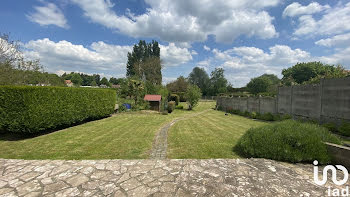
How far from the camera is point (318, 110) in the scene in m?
7.87

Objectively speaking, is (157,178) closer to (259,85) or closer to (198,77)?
(259,85)

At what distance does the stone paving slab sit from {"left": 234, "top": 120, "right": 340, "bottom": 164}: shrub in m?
0.28

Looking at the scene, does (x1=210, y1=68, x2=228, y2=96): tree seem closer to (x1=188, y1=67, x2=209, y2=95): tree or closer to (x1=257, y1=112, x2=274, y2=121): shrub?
(x1=188, y1=67, x2=209, y2=95): tree

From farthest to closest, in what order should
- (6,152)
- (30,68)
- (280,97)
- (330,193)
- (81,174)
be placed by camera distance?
1. (30,68)
2. (280,97)
3. (6,152)
4. (81,174)
5. (330,193)

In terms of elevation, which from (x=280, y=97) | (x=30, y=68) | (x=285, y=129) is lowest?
(x=285, y=129)

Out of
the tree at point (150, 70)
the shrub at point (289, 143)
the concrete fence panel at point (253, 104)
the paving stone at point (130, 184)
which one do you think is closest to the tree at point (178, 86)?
the tree at point (150, 70)

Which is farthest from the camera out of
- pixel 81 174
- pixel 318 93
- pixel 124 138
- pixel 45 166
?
pixel 318 93

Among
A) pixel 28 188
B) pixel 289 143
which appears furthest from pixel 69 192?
pixel 289 143

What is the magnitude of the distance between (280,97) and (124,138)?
37.6ft

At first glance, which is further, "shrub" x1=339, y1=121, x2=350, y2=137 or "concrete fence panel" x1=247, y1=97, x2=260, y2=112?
"concrete fence panel" x1=247, y1=97, x2=260, y2=112

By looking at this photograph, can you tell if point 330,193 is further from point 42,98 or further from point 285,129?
point 42,98

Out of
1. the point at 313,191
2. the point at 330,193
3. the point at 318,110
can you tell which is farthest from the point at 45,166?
the point at 318,110

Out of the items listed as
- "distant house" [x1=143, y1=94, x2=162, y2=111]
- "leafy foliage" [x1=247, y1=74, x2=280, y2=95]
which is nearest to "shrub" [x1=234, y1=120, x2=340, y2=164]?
"distant house" [x1=143, y1=94, x2=162, y2=111]

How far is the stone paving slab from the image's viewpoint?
272cm
